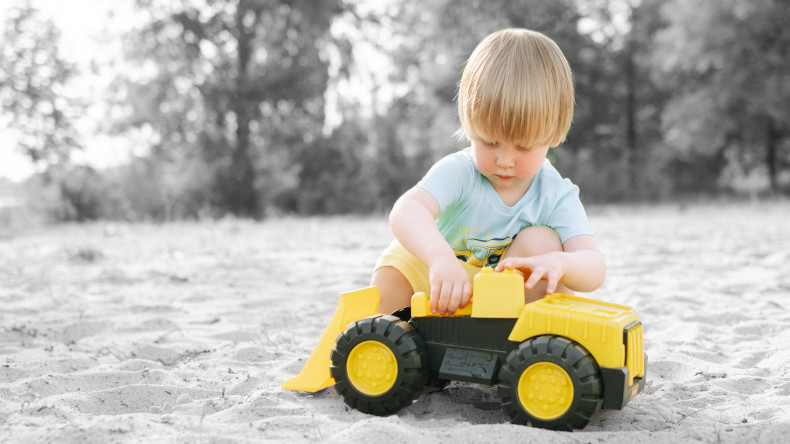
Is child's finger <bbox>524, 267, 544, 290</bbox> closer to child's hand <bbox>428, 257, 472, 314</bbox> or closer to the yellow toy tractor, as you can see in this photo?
the yellow toy tractor

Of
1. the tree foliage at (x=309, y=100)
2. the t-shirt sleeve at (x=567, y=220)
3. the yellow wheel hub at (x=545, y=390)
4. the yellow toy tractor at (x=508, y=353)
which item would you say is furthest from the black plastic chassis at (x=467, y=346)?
the tree foliage at (x=309, y=100)

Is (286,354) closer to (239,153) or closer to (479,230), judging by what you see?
(479,230)

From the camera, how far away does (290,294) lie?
4.05 m

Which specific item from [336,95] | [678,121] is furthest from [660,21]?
[336,95]

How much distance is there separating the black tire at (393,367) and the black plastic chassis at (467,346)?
0.14 ft

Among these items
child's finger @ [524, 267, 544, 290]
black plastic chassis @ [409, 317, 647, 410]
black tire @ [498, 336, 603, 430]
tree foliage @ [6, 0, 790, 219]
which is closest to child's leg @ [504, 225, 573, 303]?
child's finger @ [524, 267, 544, 290]

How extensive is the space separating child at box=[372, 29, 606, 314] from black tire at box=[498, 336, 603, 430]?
0.75 ft

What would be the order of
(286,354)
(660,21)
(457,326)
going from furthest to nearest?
(660,21) → (286,354) → (457,326)

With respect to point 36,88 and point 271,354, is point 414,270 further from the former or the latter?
point 36,88

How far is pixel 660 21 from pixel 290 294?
66.7ft

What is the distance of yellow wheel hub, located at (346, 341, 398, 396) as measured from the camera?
197 centimetres

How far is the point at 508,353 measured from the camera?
1907 mm

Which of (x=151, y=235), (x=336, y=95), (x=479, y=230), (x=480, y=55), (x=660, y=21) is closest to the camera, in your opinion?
(x=480, y=55)

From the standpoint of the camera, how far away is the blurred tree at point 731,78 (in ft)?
51.3
